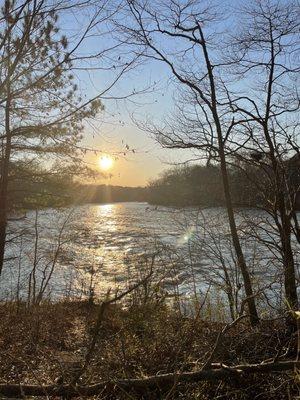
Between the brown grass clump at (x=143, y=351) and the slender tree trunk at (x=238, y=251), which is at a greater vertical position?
the slender tree trunk at (x=238, y=251)

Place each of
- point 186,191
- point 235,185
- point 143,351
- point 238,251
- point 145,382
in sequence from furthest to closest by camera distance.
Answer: point 186,191 < point 235,185 < point 238,251 < point 143,351 < point 145,382

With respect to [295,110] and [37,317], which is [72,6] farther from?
[295,110]

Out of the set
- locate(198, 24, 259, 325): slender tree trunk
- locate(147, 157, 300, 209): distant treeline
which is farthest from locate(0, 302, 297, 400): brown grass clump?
locate(147, 157, 300, 209): distant treeline

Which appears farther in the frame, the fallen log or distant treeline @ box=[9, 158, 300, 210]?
distant treeline @ box=[9, 158, 300, 210]

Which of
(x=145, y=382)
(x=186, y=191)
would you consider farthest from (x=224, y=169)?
(x=145, y=382)

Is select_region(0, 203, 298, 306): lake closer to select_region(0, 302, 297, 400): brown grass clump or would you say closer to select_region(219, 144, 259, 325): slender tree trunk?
select_region(219, 144, 259, 325): slender tree trunk

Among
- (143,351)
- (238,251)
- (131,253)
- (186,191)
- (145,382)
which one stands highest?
(186,191)

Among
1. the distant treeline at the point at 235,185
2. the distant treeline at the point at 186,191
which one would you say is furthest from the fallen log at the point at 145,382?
the distant treeline at the point at 186,191

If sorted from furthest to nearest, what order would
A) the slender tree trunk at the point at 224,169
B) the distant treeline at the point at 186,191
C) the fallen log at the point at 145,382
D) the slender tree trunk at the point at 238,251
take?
the distant treeline at the point at 186,191, the slender tree trunk at the point at 224,169, the slender tree trunk at the point at 238,251, the fallen log at the point at 145,382

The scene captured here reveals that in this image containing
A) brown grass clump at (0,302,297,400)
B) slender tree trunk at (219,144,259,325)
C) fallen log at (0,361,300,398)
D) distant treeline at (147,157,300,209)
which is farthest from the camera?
distant treeline at (147,157,300,209)

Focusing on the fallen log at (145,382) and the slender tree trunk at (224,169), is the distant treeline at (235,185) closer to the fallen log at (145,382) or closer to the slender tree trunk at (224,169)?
the slender tree trunk at (224,169)

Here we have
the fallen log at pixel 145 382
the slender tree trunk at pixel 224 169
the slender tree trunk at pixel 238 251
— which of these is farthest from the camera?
the slender tree trunk at pixel 224 169

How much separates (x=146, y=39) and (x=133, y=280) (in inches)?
353

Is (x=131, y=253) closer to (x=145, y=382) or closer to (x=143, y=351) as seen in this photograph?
(x=143, y=351)
